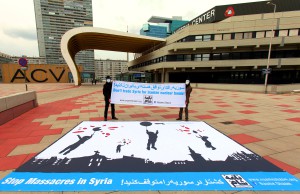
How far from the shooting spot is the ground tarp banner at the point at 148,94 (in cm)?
694

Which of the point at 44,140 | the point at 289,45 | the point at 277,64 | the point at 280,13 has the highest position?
the point at 280,13

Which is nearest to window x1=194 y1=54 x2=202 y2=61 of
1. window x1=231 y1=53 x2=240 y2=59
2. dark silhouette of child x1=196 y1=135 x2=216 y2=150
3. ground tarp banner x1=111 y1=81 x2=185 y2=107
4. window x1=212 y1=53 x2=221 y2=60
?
window x1=212 y1=53 x2=221 y2=60

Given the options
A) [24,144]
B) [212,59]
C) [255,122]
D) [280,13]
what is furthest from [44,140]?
[280,13]

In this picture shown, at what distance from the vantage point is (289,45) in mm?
27812

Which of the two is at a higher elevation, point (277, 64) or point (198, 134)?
point (277, 64)

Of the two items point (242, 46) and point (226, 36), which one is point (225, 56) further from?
point (226, 36)

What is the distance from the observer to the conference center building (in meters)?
27.5

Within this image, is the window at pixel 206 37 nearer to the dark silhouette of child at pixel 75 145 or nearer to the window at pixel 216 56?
the window at pixel 216 56

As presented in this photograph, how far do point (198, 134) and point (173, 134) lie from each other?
875 mm

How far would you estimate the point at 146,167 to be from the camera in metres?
3.22

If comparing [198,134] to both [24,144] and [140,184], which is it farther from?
[24,144]

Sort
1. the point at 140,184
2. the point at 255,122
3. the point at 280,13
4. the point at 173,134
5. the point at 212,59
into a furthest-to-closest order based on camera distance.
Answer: the point at 212,59 → the point at 280,13 → the point at 255,122 → the point at 173,134 → the point at 140,184

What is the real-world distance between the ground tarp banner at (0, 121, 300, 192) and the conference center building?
2972 centimetres

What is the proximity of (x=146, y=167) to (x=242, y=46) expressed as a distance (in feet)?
109
